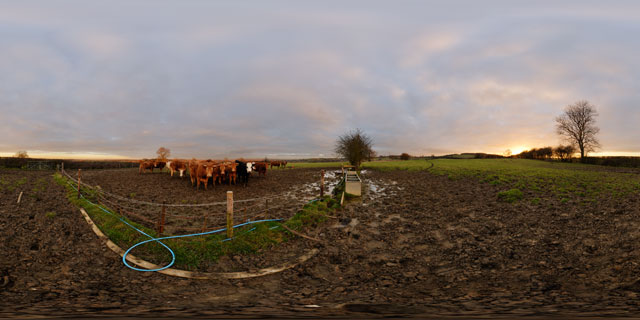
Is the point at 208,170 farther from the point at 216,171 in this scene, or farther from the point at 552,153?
the point at 552,153

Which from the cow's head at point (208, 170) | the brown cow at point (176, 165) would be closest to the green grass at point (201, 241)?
the cow's head at point (208, 170)

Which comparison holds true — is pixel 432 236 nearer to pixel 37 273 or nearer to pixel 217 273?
pixel 217 273

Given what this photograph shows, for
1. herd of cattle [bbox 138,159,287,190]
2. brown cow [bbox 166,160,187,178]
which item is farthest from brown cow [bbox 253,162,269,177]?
brown cow [bbox 166,160,187,178]

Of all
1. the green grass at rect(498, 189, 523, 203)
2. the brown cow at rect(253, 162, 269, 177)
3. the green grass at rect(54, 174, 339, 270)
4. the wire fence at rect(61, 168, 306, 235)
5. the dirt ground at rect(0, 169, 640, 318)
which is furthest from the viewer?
the brown cow at rect(253, 162, 269, 177)

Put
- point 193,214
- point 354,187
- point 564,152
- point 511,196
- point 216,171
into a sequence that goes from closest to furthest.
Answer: point 193,214 < point 511,196 < point 354,187 < point 216,171 < point 564,152

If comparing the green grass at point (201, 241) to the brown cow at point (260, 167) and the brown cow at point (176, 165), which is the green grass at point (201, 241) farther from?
the brown cow at point (260, 167)

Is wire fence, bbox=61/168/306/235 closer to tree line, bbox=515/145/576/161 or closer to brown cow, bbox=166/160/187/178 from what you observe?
brown cow, bbox=166/160/187/178

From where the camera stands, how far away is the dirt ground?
Answer: 4273 millimetres

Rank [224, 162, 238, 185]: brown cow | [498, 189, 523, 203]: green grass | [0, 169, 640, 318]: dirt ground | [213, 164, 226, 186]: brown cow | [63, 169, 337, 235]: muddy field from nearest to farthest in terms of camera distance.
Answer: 1. [0, 169, 640, 318]: dirt ground
2. [63, 169, 337, 235]: muddy field
3. [498, 189, 523, 203]: green grass
4. [213, 164, 226, 186]: brown cow
5. [224, 162, 238, 185]: brown cow

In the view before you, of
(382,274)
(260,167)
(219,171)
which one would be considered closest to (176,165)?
(260,167)

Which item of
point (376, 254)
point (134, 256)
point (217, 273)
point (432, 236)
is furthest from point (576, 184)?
point (134, 256)

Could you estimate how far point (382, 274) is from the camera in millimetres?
6414

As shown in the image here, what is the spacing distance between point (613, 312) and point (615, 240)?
6142 mm

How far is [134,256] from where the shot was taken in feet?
22.9
